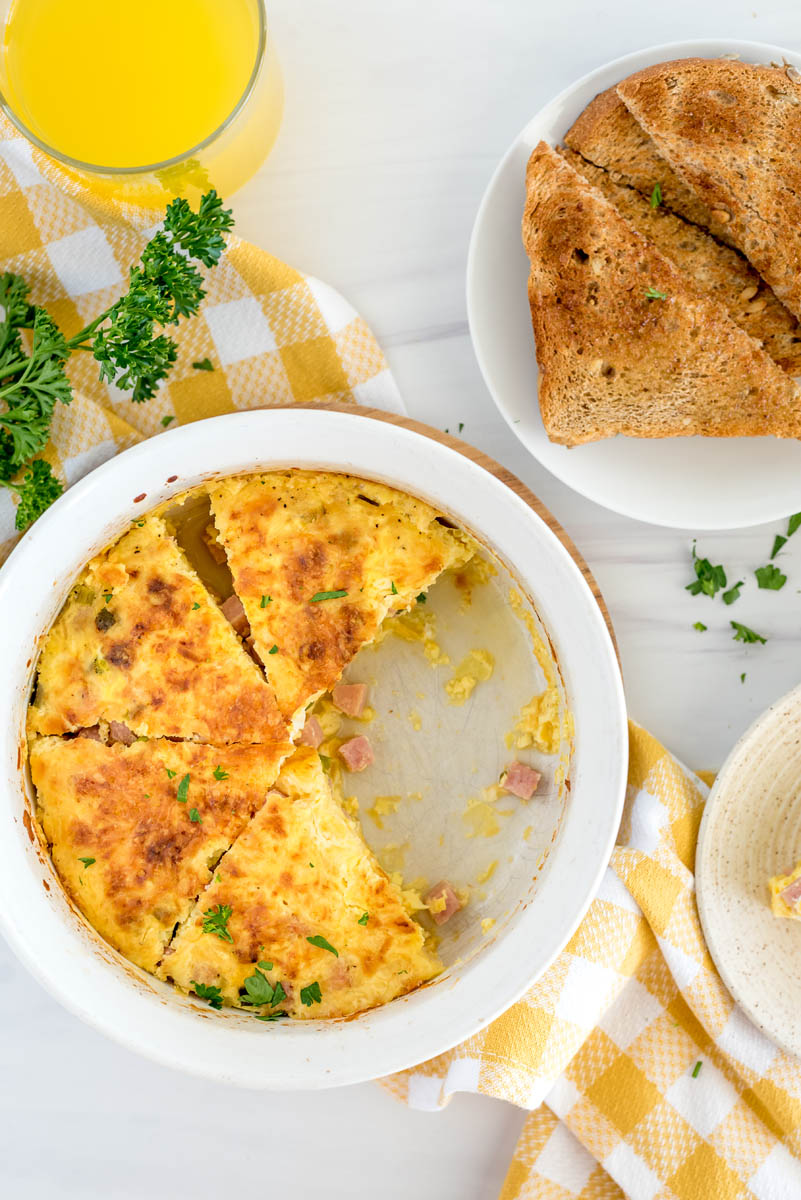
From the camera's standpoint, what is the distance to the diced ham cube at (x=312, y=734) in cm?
353

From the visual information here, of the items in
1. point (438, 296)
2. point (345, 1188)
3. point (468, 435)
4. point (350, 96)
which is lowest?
point (345, 1188)

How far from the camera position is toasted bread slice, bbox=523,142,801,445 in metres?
3.00

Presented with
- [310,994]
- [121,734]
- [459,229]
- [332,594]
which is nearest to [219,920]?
[310,994]

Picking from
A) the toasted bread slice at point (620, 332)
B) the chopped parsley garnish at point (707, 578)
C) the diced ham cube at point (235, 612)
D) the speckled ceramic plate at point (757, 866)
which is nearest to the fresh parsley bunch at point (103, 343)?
the diced ham cube at point (235, 612)

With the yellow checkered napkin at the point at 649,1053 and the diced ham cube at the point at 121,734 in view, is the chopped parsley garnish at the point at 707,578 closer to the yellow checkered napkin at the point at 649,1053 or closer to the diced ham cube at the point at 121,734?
the yellow checkered napkin at the point at 649,1053

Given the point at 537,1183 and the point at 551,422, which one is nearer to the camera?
the point at 551,422

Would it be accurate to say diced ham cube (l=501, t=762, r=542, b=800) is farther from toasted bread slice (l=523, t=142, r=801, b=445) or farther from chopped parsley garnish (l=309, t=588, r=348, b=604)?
toasted bread slice (l=523, t=142, r=801, b=445)

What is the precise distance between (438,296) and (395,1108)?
2.80 m

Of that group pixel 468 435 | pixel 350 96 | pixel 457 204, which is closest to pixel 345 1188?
pixel 468 435

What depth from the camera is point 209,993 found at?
129 inches

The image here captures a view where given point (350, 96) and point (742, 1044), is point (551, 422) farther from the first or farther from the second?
A: point (742, 1044)

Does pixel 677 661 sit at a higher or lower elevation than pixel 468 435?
lower

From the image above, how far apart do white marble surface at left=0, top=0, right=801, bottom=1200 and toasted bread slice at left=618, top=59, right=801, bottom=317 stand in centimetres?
54

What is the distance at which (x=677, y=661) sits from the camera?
3.53 m
